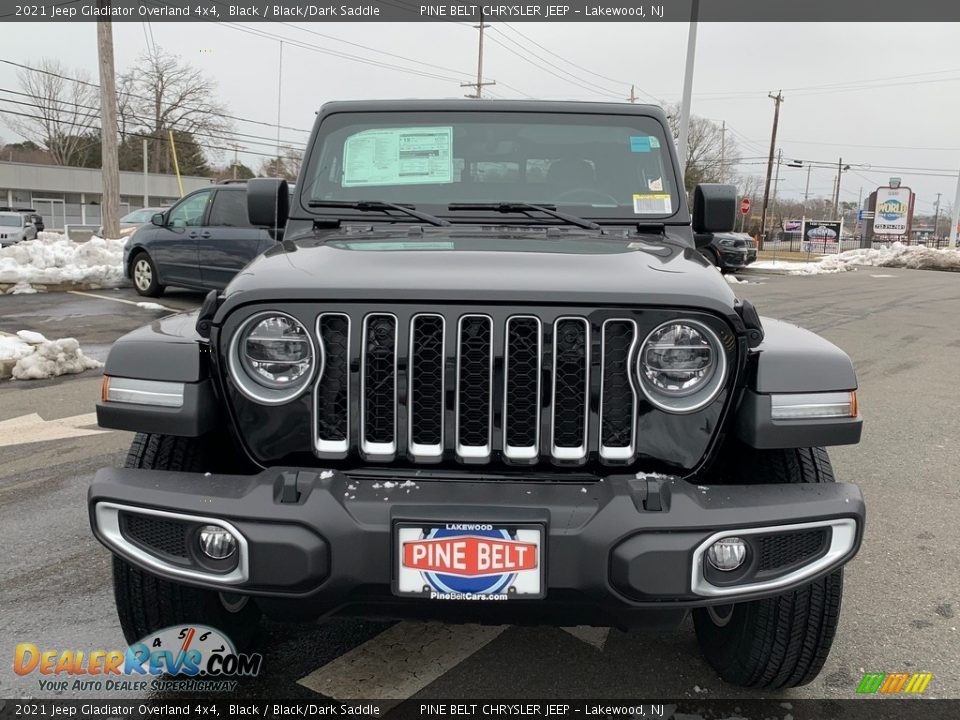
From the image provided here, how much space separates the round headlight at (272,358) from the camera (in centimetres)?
206

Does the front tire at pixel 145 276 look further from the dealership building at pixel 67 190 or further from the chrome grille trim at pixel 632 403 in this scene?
the dealership building at pixel 67 190

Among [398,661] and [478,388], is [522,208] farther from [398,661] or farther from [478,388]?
[398,661]

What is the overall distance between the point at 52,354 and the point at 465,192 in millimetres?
5356

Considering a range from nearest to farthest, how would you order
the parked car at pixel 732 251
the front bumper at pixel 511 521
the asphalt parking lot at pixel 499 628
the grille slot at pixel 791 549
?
1. the front bumper at pixel 511 521
2. the grille slot at pixel 791 549
3. the asphalt parking lot at pixel 499 628
4. the parked car at pixel 732 251

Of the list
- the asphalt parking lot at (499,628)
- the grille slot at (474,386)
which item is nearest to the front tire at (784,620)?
the asphalt parking lot at (499,628)

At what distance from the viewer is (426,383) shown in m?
2.04

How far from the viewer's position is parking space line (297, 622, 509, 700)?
2453 mm

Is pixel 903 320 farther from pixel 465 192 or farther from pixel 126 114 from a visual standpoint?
pixel 126 114

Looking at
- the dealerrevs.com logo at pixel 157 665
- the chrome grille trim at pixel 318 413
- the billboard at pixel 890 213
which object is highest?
the billboard at pixel 890 213

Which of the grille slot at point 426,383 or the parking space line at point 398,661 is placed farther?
the parking space line at point 398,661

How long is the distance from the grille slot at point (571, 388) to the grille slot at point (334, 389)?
1.76ft

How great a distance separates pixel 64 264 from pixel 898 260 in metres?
30.3

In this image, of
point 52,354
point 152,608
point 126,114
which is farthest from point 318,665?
point 126,114

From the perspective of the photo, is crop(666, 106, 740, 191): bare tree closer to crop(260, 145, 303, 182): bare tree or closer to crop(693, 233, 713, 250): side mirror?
crop(260, 145, 303, 182): bare tree
